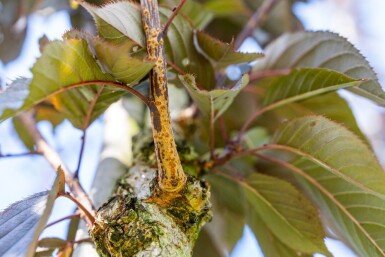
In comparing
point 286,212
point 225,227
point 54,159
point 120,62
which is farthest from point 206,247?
point 120,62

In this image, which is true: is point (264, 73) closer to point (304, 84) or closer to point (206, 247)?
point (304, 84)

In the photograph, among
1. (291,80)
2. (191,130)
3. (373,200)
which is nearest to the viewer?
(373,200)

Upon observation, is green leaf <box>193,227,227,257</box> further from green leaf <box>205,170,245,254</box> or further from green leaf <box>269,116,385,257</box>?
green leaf <box>269,116,385,257</box>

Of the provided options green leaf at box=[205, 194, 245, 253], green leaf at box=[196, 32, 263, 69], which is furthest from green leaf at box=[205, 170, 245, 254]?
green leaf at box=[196, 32, 263, 69]

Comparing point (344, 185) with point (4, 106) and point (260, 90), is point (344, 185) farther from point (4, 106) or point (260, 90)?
point (4, 106)

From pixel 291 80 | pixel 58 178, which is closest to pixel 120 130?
pixel 291 80

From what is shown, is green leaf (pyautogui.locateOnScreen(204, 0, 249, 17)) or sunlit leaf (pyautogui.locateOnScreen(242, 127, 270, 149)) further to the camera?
green leaf (pyautogui.locateOnScreen(204, 0, 249, 17))

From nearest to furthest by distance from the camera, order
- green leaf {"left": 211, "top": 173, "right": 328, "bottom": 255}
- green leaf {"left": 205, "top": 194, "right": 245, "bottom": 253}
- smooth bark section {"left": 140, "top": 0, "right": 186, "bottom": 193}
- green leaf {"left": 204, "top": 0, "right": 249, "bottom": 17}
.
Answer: smooth bark section {"left": 140, "top": 0, "right": 186, "bottom": 193}, green leaf {"left": 211, "top": 173, "right": 328, "bottom": 255}, green leaf {"left": 205, "top": 194, "right": 245, "bottom": 253}, green leaf {"left": 204, "top": 0, "right": 249, "bottom": 17}
